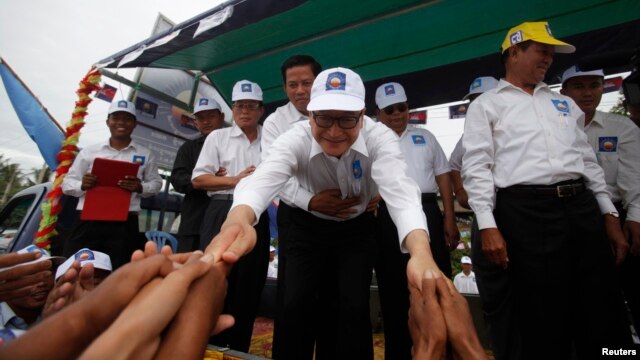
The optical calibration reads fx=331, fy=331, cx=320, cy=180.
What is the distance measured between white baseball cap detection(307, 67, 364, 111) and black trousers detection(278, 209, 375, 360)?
0.68 meters

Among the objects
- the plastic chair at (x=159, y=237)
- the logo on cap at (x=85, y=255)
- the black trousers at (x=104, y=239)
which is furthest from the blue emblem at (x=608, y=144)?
the plastic chair at (x=159, y=237)

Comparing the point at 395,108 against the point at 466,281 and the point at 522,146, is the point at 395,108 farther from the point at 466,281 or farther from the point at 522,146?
the point at 466,281

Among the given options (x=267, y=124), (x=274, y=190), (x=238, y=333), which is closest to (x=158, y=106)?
(x=267, y=124)

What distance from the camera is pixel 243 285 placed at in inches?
92.0

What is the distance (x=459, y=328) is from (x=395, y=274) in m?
1.54

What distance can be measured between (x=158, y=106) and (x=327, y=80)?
3.91 meters

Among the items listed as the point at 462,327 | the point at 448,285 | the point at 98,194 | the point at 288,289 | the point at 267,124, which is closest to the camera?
the point at 462,327

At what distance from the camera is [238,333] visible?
7.47 ft

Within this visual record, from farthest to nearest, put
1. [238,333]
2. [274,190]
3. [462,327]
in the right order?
[238,333]
[274,190]
[462,327]

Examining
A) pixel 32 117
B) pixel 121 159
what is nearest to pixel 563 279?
pixel 121 159

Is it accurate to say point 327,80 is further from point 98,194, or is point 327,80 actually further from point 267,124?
point 98,194

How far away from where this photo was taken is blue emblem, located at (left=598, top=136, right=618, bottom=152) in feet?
8.48

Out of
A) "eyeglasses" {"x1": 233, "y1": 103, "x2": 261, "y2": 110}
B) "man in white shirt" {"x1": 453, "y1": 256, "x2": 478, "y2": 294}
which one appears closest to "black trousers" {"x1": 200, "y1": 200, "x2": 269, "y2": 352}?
"eyeglasses" {"x1": 233, "y1": 103, "x2": 261, "y2": 110}

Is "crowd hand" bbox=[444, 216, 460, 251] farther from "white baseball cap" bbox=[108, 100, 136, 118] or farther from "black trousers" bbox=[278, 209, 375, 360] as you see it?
"white baseball cap" bbox=[108, 100, 136, 118]
